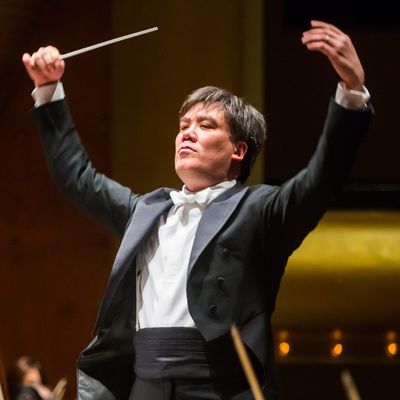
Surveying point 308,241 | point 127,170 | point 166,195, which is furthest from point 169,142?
point 166,195

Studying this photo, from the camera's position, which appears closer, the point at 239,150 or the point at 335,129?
the point at 335,129

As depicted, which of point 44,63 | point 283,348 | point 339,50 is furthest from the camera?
point 283,348

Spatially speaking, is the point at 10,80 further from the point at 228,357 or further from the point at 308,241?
the point at 228,357

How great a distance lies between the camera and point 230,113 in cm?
252

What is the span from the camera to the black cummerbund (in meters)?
2.34

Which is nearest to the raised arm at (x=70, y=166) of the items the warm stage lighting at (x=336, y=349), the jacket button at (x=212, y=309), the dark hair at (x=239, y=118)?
the dark hair at (x=239, y=118)

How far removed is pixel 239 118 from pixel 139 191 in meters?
1.74

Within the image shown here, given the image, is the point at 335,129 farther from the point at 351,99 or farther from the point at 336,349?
the point at 336,349

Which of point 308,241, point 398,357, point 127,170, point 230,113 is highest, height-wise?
point 230,113

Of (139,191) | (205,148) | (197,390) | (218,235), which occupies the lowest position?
(139,191)

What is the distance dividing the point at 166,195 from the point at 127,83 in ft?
5.95

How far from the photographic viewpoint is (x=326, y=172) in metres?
2.27

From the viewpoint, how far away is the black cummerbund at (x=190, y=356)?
7.66 feet

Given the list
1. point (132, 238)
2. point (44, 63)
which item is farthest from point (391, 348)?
point (44, 63)
